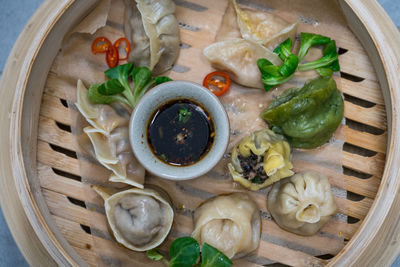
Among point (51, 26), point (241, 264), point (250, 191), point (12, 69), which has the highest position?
point (51, 26)

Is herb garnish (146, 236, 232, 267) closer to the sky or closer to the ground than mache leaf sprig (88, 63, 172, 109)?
closer to the ground

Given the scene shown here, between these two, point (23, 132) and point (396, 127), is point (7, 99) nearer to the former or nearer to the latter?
point (23, 132)

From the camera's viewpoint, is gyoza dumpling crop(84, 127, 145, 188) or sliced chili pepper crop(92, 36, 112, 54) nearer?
gyoza dumpling crop(84, 127, 145, 188)

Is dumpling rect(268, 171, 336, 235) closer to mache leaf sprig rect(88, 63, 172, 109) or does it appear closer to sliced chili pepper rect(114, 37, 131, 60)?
mache leaf sprig rect(88, 63, 172, 109)

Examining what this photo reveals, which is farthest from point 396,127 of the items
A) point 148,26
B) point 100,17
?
point 100,17

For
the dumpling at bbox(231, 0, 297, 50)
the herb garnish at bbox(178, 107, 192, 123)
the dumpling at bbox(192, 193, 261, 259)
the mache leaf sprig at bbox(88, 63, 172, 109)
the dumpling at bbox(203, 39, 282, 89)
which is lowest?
the dumpling at bbox(192, 193, 261, 259)

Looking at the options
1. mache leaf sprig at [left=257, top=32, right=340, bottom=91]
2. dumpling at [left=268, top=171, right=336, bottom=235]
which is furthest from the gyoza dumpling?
mache leaf sprig at [left=257, top=32, right=340, bottom=91]
